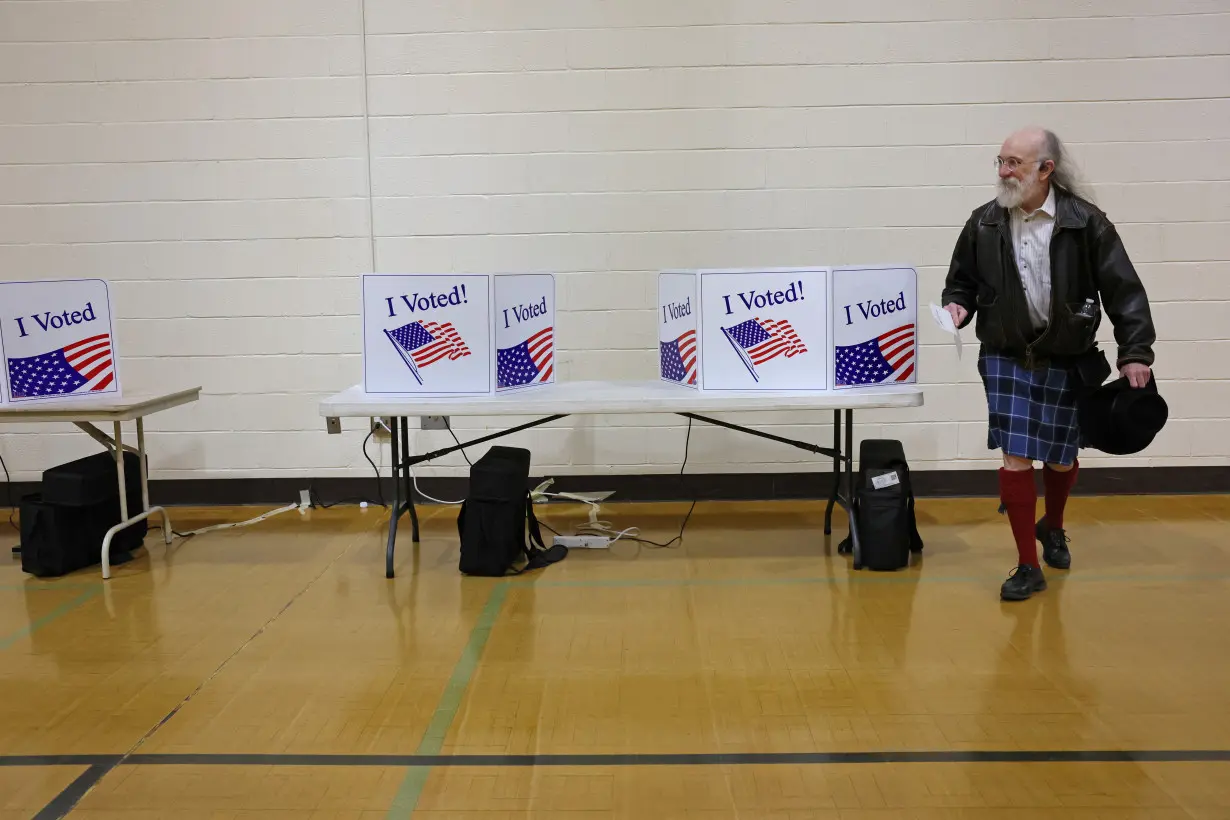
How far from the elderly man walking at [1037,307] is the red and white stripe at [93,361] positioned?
10.4ft

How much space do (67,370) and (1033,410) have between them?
3.52 meters

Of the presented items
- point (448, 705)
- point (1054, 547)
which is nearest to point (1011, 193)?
point (1054, 547)

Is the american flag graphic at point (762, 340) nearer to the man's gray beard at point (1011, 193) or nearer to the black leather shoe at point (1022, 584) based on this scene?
the man's gray beard at point (1011, 193)

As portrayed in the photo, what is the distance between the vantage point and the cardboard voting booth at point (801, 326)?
3.66m

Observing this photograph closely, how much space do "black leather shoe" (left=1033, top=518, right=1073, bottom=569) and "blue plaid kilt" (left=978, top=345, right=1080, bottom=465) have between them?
498 millimetres

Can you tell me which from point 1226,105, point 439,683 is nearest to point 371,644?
point 439,683

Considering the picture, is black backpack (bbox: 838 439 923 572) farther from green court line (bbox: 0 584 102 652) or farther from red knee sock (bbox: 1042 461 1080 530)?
green court line (bbox: 0 584 102 652)

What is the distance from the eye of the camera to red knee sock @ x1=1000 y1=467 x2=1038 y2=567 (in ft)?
11.0

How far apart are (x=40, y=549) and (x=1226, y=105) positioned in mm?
5364

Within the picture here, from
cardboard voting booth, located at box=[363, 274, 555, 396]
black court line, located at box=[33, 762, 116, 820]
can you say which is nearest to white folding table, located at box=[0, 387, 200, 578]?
cardboard voting booth, located at box=[363, 274, 555, 396]

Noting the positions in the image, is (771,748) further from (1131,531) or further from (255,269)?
(255,269)

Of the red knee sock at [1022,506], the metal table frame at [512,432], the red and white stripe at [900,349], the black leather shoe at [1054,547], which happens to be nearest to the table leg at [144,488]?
the metal table frame at [512,432]

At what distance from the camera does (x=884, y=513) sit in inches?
146

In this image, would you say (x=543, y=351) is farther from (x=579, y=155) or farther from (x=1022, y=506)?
(x=1022, y=506)
